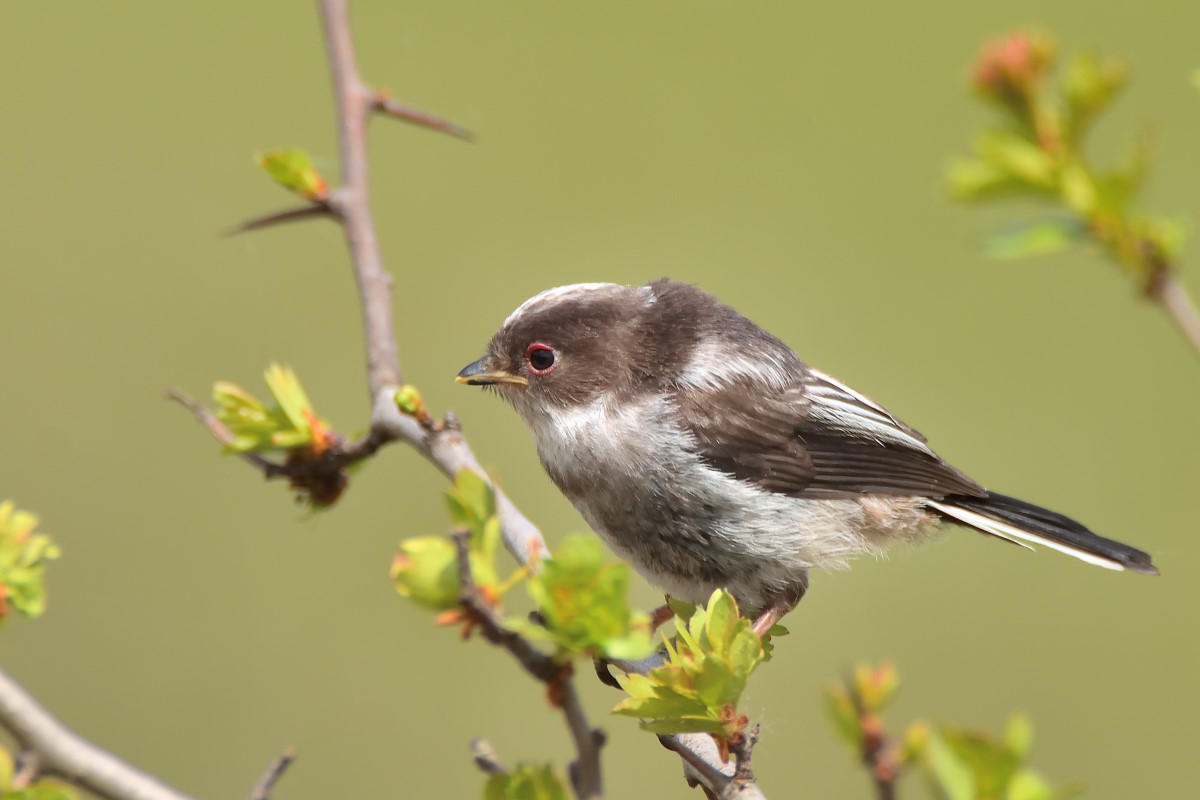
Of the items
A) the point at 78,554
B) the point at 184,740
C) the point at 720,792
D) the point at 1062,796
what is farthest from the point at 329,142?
the point at 1062,796

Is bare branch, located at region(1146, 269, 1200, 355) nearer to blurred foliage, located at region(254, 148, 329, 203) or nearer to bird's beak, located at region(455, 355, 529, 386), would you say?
blurred foliage, located at region(254, 148, 329, 203)

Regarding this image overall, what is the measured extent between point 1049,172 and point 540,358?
209 centimetres

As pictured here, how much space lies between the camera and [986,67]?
3.51 ft

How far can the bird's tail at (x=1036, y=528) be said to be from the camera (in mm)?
2721

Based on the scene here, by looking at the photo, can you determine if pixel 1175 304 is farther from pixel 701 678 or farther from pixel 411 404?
pixel 411 404

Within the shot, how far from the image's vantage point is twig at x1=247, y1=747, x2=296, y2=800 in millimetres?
1290

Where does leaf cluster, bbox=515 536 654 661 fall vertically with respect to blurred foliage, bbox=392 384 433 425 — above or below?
above

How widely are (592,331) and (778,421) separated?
551mm

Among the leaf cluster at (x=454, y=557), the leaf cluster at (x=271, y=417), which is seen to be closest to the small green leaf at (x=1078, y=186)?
the leaf cluster at (x=454, y=557)

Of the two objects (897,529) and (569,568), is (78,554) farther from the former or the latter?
(569,568)

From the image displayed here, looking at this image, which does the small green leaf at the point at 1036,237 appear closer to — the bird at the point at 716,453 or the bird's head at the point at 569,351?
the bird at the point at 716,453

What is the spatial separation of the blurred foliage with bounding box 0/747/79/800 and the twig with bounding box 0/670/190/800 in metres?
0.02

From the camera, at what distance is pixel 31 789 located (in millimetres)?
1240

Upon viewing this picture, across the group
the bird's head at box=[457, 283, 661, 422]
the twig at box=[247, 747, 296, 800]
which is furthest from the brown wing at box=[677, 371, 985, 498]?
the twig at box=[247, 747, 296, 800]
